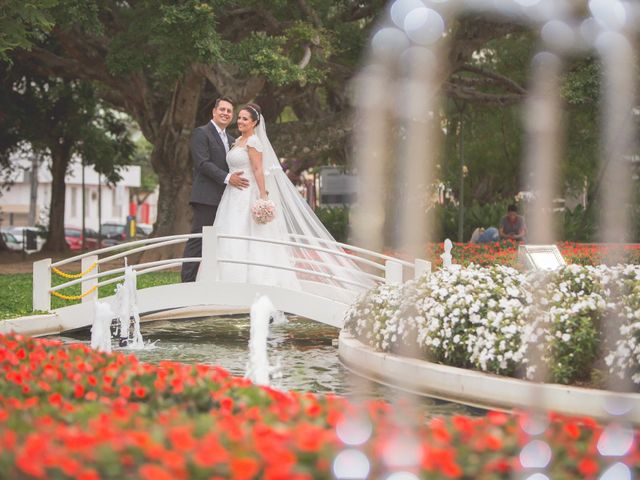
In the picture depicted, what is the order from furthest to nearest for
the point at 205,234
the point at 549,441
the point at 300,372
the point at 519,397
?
the point at 205,234, the point at 300,372, the point at 519,397, the point at 549,441

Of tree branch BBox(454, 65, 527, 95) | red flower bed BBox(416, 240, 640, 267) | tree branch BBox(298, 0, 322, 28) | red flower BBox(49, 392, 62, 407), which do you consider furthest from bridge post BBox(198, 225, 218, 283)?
tree branch BBox(454, 65, 527, 95)

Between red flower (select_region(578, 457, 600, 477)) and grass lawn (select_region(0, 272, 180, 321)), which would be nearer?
red flower (select_region(578, 457, 600, 477))

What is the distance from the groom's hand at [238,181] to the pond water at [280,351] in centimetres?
179

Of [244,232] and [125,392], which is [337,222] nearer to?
[244,232]

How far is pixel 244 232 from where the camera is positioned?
44.2 feet

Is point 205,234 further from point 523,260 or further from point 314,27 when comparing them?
point 314,27

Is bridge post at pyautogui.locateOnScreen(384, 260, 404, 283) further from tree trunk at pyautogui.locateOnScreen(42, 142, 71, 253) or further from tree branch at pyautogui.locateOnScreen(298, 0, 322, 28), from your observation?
tree trunk at pyautogui.locateOnScreen(42, 142, 71, 253)

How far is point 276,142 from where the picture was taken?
24094 mm

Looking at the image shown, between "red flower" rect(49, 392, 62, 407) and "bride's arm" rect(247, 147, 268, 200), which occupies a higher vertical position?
"bride's arm" rect(247, 147, 268, 200)

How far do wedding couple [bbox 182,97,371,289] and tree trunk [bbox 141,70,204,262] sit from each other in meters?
9.73

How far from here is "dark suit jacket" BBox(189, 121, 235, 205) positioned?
13.4 meters

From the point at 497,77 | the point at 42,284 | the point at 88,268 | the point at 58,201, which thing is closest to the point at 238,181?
the point at 88,268

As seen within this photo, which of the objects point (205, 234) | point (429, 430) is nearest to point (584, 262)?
point (205, 234)

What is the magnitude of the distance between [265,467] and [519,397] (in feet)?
14.5
